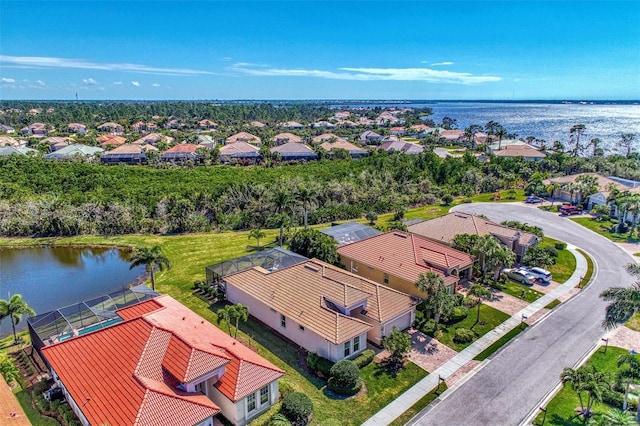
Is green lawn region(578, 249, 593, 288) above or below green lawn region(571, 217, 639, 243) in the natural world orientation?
above

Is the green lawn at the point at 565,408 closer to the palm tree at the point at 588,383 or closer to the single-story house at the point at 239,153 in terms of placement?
the palm tree at the point at 588,383

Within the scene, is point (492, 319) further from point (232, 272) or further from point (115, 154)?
point (115, 154)

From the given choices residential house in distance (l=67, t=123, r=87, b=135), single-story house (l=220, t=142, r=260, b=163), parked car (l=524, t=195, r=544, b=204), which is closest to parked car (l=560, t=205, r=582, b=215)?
parked car (l=524, t=195, r=544, b=204)

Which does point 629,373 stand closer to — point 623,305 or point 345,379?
point 623,305

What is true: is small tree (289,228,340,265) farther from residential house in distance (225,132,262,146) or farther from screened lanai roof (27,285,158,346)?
residential house in distance (225,132,262,146)

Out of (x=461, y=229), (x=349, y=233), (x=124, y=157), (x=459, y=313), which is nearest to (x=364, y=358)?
(x=459, y=313)

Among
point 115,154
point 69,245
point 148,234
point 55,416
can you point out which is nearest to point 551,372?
point 55,416

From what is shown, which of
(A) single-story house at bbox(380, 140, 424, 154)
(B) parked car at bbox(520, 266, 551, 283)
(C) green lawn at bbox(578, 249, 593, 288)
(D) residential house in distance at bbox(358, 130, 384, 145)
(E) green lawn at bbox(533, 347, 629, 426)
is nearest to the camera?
(E) green lawn at bbox(533, 347, 629, 426)
